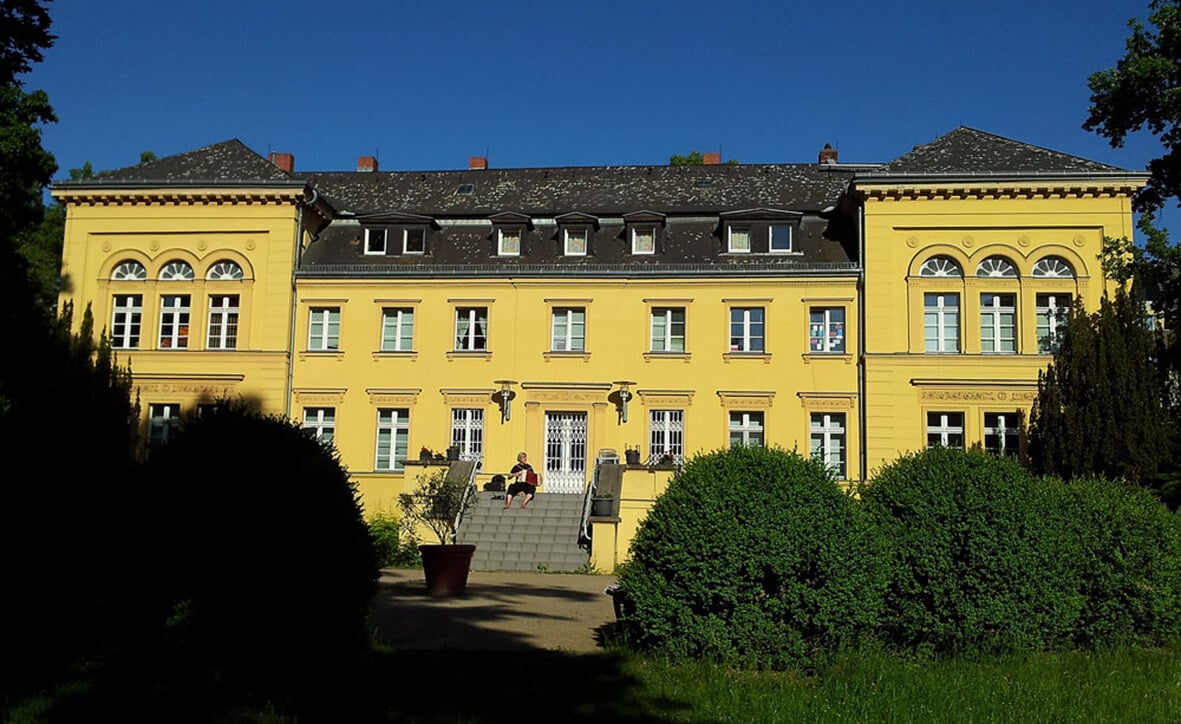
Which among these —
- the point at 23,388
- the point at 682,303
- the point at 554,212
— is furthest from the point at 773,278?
the point at 23,388

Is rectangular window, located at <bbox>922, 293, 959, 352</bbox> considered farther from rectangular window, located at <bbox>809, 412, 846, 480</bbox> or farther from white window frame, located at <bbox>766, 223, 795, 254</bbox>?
white window frame, located at <bbox>766, 223, 795, 254</bbox>

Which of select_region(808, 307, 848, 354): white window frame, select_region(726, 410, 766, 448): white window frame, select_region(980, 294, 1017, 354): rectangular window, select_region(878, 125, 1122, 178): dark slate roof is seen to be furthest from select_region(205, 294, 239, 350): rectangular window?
select_region(980, 294, 1017, 354): rectangular window

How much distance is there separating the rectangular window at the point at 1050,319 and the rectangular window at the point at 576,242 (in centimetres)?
1245

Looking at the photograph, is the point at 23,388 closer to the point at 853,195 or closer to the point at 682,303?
the point at 682,303

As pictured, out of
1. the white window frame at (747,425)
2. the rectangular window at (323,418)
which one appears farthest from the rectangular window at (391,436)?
the white window frame at (747,425)

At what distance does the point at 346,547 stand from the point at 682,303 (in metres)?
20.2

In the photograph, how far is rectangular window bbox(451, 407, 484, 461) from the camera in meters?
29.5

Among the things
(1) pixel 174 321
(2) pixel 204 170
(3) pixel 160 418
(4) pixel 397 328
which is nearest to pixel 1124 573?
(4) pixel 397 328

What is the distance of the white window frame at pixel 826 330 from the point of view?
2897cm

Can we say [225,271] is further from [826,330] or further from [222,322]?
[826,330]

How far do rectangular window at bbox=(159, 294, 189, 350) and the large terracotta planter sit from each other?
16.0 metres

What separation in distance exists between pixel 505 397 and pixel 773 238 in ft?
28.9

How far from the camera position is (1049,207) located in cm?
2806

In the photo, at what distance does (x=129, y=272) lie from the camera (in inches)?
1224
